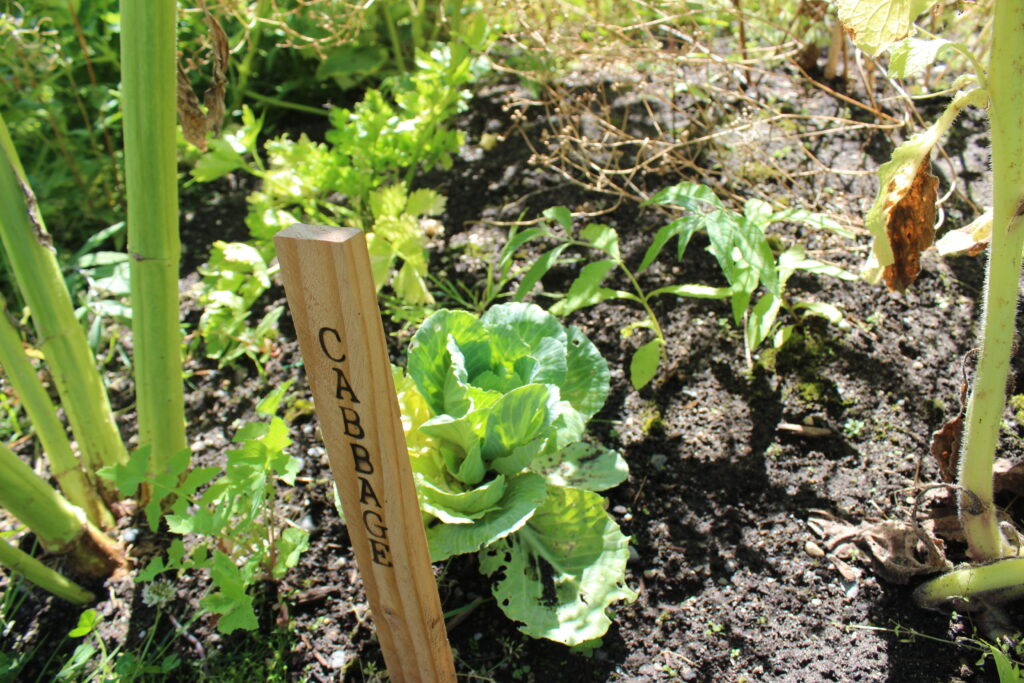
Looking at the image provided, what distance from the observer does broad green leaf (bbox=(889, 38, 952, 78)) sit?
1.11 metres

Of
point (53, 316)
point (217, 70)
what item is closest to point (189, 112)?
point (217, 70)

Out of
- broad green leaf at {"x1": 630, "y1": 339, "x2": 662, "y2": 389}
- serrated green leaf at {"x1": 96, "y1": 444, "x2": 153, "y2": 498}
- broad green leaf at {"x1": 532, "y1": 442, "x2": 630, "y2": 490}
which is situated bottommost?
broad green leaf at {"x1": 532, "y1": 442, "x2": 630, "y2": 490}

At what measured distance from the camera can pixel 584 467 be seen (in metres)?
1.71

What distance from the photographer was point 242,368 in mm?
2283

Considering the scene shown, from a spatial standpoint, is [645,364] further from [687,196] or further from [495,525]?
[495,525]

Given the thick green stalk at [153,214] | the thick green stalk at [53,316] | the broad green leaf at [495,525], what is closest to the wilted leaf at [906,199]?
the broad green leaf at [495,525]

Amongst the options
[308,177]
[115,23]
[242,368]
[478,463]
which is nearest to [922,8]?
[478,463]

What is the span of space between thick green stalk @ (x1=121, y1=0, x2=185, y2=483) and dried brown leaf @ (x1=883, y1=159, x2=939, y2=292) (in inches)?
51.7

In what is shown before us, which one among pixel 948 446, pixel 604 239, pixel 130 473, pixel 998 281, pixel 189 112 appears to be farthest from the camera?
pixel 604 239

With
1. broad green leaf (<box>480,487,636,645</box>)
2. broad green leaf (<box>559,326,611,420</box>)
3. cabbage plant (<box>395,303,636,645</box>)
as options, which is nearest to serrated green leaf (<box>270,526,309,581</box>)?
cabbage plant (<box>395,303,636,645</box>)

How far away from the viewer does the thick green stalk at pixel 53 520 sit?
159cm

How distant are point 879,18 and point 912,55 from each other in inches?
3.0

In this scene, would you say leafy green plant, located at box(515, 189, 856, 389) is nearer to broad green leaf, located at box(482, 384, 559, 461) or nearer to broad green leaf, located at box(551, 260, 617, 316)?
broad green leaf, located at box(551, 260, 617, 316)

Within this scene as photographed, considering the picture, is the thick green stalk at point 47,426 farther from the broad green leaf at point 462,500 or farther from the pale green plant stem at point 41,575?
→ the broad green leaf at point 462,500
